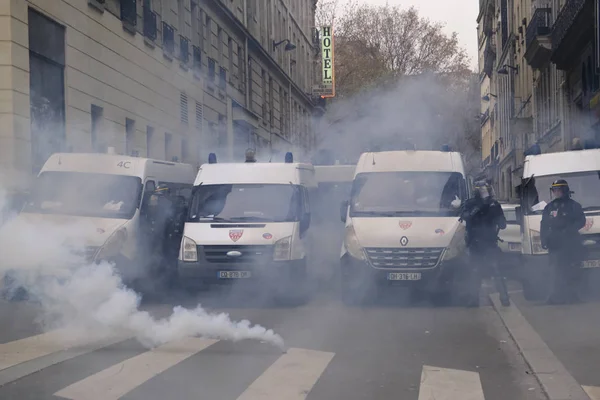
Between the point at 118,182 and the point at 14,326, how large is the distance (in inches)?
140

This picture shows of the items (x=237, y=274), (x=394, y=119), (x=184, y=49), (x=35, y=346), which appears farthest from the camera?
(x=394, y=119)

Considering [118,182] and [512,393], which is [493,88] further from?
[512,393]

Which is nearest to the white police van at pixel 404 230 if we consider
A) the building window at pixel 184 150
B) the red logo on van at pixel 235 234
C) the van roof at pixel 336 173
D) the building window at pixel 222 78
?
the red logo on van at pixel 235 234

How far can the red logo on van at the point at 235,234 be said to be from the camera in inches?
476

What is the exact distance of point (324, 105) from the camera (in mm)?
43094

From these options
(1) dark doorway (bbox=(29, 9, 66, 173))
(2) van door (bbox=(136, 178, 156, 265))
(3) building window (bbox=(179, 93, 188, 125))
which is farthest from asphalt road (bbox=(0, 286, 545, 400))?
(3) building window (bbox=(179, 93, 188, 125))

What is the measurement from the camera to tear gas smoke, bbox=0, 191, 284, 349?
908 centimetres

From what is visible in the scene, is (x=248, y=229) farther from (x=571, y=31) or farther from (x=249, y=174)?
(x=571, y=31)

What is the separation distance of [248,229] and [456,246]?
294 centimetres

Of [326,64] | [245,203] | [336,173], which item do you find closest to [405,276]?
[245,203]

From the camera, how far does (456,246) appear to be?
1168 centimetres

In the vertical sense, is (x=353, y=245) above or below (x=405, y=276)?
above

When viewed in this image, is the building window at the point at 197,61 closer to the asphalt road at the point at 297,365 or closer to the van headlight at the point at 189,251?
the van headlight at the point at 189,251

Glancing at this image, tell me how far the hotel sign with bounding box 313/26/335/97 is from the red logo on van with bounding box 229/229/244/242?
3586cm
